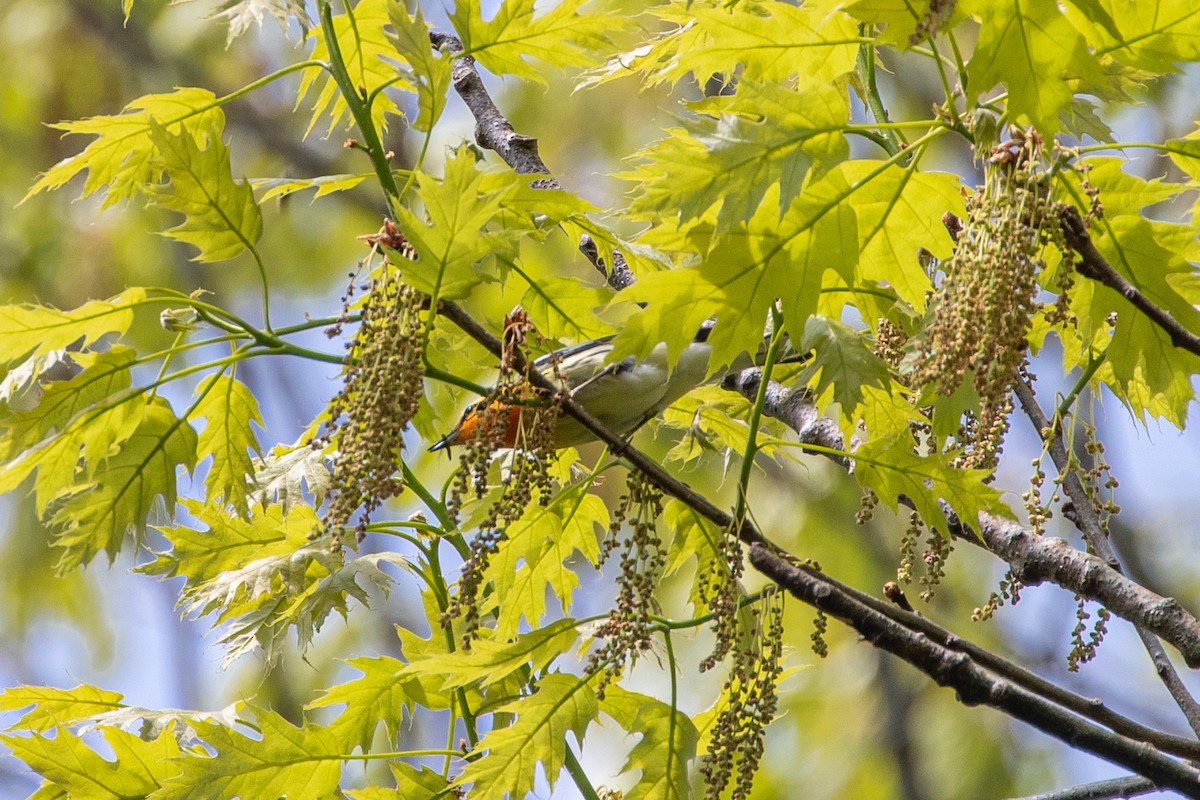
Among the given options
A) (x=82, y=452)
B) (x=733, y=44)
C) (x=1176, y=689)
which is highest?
(x=733, y=44)

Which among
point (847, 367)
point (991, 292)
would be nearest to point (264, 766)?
point (847, 367)

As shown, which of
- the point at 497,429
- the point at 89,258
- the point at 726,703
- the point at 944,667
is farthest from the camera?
the point at 89,258

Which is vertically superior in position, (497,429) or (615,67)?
(615,67)

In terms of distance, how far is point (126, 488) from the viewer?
1.88 m

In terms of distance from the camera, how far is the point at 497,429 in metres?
1.62

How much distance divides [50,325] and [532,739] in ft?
3.30

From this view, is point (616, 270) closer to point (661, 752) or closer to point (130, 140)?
point (130, 140)

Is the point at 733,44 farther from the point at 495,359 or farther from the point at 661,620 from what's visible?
the point at 661,620

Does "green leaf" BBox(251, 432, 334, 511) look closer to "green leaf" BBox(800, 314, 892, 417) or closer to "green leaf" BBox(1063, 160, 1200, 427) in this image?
"green leaf" BBox(800, 314, 892, 417)

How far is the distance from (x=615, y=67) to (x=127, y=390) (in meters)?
1.23

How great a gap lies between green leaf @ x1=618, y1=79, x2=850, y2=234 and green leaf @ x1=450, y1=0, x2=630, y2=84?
53 centimetres

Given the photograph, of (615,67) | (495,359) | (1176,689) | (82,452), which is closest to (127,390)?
(82,452)

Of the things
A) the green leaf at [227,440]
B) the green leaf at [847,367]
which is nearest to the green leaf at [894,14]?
the green leaf at [847,367]

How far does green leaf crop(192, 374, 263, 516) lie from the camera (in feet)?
6.34
